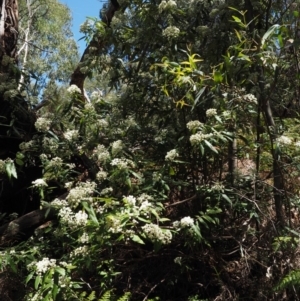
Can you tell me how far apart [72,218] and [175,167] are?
1.07 meters

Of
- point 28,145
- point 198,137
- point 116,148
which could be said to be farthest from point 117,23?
point 198,137

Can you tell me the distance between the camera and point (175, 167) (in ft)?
11.7

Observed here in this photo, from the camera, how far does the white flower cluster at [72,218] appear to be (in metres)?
2.69

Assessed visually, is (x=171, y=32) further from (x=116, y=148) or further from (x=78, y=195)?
(x=78, y=195)

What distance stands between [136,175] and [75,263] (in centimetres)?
70

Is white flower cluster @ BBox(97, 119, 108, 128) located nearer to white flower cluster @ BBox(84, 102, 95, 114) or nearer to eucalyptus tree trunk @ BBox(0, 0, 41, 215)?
white flower cluster @ BBox(84, 102, 95, 114)

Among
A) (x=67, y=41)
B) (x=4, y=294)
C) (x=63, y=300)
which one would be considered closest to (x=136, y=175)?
(x=63, y=300)

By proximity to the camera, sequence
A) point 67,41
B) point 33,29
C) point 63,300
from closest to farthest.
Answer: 1. point 63,300
2. point 33,29
3. point 67,41

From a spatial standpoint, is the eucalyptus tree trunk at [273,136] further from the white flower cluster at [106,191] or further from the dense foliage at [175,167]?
the white flower cluster at [106,191]

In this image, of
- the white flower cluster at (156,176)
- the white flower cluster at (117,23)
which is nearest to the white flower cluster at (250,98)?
the white flower cluster at (156,176)

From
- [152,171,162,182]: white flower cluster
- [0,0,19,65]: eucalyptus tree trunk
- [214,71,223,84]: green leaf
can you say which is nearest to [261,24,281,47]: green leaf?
[214,71,223,84]: green leaf

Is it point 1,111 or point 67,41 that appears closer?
point 1,111

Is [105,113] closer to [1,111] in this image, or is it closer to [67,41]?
[1,111]

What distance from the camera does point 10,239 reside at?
13.5 ft
